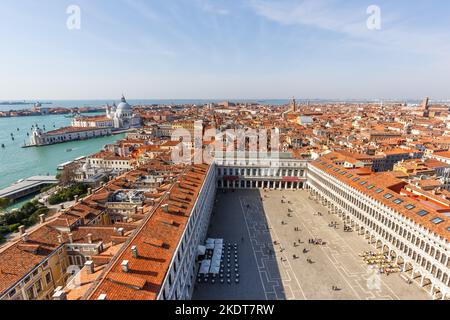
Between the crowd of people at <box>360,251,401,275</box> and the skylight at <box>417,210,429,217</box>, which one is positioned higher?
the skylight at <box>417,210,429,217</box>

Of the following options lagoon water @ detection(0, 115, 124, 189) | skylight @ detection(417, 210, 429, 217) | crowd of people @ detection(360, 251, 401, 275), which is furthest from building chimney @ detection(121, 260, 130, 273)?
lagoon water @ detection(0, 115, 124, 189)

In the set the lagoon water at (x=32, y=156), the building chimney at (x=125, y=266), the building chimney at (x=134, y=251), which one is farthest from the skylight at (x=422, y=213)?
the lagoon water at (x=32, y=156)

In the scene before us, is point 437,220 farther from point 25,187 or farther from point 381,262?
point 25,187

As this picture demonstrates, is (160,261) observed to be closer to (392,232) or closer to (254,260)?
(254,260)

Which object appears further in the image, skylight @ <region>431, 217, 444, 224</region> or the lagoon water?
the lagoon water

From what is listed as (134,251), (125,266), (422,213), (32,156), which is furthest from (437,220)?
(32,156)

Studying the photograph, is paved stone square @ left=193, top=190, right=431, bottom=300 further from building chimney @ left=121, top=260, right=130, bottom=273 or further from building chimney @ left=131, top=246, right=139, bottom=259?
building chimney @ left=121, top=260, right=130, bottom=273

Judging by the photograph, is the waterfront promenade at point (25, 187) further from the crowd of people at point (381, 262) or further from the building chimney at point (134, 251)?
the crowd of people at point (381, 262)

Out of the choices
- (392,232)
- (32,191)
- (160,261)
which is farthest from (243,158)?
(32,191)
